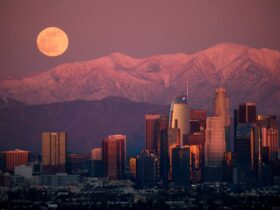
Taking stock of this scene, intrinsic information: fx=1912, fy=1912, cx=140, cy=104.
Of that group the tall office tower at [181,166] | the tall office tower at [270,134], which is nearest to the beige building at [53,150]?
the tall office tower at [181,166]

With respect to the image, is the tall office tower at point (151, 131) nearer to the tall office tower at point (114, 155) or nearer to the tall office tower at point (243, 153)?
the tall office tower at point (114, 155)

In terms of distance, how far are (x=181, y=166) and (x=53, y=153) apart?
19.7 feet

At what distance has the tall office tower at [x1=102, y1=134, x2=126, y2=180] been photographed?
8481 cm

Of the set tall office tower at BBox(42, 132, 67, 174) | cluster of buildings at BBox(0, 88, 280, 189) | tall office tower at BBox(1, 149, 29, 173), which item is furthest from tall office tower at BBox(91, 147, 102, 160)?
tall office tower at BBox(1, 149, 29, 173)

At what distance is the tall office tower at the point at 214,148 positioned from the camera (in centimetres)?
8438

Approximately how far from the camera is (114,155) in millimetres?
86500

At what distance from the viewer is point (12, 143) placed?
88.6m

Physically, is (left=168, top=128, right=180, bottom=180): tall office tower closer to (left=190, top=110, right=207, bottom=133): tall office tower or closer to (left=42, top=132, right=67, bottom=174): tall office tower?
(left=190, top=110, right=207, bottom=133): tall office tower

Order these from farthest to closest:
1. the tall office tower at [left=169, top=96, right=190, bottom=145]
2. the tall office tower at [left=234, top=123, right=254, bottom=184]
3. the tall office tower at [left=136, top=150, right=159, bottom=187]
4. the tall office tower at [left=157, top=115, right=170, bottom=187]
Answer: the tall office tower at [left=169, top=96, right=190, bottom=145]
the tall office tower at [left=157, top=115, right=170, bottom=187]
the tall office tower at [left=136, top=150, right=159, bottom=187]
the tall office tower at [left=234, top=123, right=254, bottom=184]

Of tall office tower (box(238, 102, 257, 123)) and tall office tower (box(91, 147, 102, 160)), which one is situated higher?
tall office tower (box(238, 102, 257, 123))

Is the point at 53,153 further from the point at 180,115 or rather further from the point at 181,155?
the point at 180,115

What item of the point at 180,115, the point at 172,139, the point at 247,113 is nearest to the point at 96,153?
the point at 172,139

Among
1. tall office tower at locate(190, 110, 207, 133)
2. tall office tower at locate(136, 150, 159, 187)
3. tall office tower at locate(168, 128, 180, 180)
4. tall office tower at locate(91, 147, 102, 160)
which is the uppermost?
tall office tower at locate(190, 110, 207, 133)

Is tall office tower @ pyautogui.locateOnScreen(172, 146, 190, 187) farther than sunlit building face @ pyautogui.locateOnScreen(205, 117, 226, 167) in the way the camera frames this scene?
No
